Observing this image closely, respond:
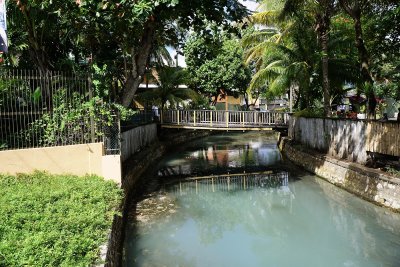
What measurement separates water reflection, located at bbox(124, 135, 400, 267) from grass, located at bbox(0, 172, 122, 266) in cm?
132

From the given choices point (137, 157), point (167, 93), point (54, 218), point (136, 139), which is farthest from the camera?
point (167, 93)

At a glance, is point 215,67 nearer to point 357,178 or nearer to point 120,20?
point 357,178

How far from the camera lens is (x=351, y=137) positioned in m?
11.9

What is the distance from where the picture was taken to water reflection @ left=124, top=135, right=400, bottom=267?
292 inches

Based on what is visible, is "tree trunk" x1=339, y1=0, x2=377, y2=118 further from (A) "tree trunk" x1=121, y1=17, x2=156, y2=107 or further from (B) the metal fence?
(B) the metal fence

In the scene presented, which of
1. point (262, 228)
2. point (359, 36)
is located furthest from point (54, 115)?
point (359, 36)

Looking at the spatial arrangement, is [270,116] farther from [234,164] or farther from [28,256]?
[28,256]

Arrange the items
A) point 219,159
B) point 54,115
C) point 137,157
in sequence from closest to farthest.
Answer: point 54,115
point 137,157
point 219,159

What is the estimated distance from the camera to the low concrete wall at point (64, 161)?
28.4 ft

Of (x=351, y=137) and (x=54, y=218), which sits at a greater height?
(x=351, y=137)

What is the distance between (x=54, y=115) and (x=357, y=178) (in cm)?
843

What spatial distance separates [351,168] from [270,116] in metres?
8.90

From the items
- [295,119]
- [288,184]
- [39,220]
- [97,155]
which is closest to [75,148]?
[97,155]

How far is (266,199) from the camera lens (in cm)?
1171
